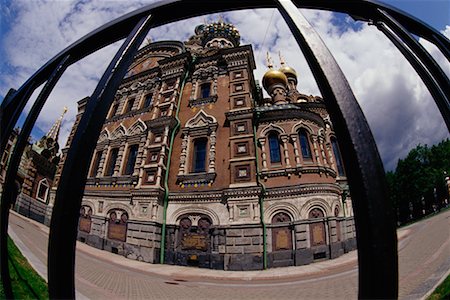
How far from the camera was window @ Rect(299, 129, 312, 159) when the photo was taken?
10.0 meters

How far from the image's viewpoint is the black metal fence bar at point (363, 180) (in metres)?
0.56

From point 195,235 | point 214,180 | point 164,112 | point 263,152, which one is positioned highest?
point 164,112

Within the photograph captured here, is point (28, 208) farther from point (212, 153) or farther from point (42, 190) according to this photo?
point (212, 153)

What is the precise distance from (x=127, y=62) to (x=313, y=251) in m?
8.94

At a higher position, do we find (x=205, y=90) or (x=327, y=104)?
(x=205, y=90)

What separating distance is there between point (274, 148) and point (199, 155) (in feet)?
11.5

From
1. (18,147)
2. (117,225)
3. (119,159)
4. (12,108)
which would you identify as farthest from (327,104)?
(119,159)

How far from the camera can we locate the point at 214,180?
30.2ft

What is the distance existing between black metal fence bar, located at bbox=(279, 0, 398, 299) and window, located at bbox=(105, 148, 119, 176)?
40.4ft

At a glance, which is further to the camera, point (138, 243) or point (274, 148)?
point (274, 148)

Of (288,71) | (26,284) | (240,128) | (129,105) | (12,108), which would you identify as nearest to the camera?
(12,108)

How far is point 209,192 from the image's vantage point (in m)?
8.91

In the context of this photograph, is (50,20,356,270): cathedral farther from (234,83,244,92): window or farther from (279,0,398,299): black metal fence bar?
(279,0,398,299): black metal fence bar

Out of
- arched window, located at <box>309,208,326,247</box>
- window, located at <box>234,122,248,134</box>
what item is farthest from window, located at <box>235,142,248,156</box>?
arched window, located at <box>309,208,326,247</box>
